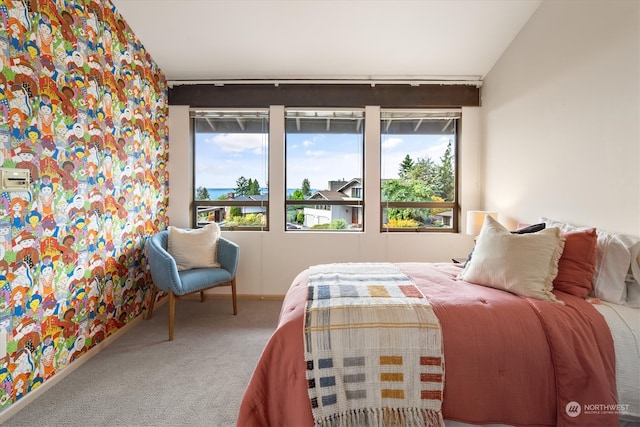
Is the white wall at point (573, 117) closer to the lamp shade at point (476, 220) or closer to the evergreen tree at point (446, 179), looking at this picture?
the lamp shade at point (476, 220)

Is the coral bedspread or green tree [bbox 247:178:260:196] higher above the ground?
green tree [bbox 247:178:260:196]

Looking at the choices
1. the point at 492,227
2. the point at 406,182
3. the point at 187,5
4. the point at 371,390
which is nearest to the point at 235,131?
the point at 187,5

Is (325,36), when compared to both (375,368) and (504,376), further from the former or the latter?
(504,376)

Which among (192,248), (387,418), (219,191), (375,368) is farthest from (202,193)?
(387,418)

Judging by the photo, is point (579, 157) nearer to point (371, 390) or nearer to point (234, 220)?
point (371, 390)

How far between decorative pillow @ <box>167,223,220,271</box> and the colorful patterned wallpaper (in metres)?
0.30

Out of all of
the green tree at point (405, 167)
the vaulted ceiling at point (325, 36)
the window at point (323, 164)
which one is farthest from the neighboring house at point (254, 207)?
the green tree at point (405, 167)

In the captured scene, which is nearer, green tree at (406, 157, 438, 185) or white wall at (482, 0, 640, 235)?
white wall at (482, 0, 640, 235)

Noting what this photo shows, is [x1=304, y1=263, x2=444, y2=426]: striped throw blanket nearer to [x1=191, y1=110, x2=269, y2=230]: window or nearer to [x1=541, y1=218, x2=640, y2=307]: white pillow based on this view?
[x1=541, y1=218, x2=640, y2=307]: white pillow

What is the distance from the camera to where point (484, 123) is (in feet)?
11.0

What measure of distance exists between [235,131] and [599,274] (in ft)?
11.4

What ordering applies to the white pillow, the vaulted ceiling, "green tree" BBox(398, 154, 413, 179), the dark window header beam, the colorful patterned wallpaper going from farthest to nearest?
"green tree" BBox(398, 154, 413, 179)
the dark window header beam
the vaulted ceiling
the colorful patterned wallpaper
the white pillow

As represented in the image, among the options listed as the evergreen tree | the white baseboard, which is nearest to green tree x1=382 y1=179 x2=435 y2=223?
the evergreen tree

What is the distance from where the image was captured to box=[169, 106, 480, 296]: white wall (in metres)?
3.43
